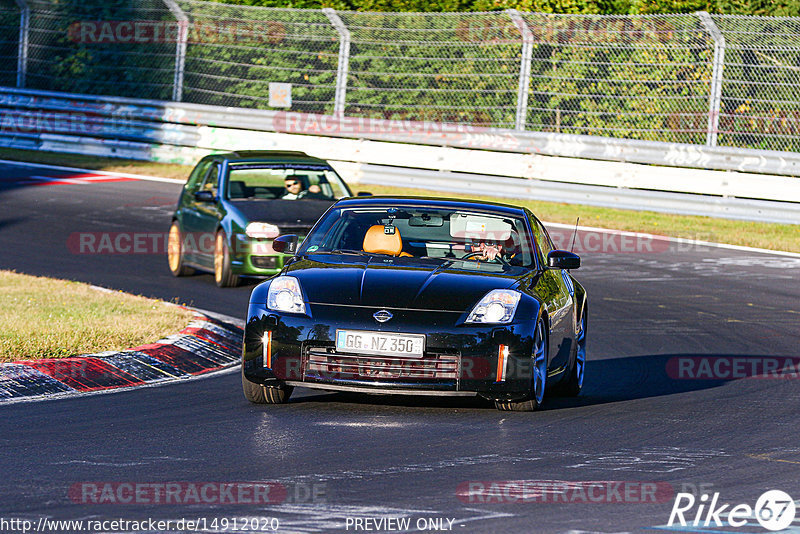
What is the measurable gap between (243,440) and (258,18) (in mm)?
19560

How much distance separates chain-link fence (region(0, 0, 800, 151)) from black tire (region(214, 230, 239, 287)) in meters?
9.33

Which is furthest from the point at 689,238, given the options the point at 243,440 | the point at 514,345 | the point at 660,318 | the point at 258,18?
the point at 243,440

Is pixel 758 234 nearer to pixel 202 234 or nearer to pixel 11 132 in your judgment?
pixel 202 234

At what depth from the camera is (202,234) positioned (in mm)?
15461

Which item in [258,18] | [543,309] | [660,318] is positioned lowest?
[660,318]

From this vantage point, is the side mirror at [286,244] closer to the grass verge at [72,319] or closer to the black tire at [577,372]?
the grass verge at [72,319]

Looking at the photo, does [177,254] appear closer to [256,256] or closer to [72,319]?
[256,256]

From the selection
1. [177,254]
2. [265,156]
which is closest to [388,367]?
[177,254]

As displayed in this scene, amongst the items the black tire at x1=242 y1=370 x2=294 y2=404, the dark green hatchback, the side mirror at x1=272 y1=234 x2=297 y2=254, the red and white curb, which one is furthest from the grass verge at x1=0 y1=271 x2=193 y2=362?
the black tire at x1=242 y1=370 x2=294 y2=404

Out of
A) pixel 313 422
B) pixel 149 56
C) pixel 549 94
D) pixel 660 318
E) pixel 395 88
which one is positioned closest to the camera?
pixel 313 422

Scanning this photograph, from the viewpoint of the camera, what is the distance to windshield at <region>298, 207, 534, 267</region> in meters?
9.44

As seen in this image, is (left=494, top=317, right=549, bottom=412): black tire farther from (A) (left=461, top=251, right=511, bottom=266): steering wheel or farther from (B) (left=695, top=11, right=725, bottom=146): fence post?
(B) (left=695, top=11, right=725, bottom=146): fence post

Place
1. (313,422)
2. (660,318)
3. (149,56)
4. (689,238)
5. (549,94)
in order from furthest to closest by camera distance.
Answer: (149,56)
(549,94)
(689,238)
(660,318)
(313,422)

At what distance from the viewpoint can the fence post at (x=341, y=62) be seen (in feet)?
81.9
